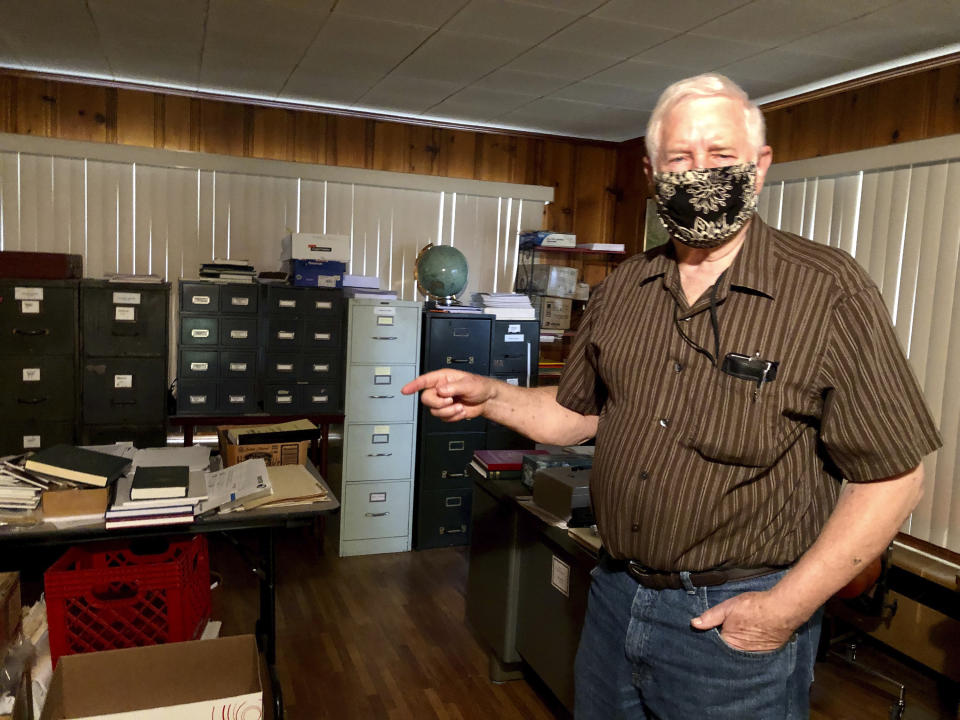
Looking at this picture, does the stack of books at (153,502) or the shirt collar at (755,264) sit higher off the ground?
the shirt collar at (755,264)

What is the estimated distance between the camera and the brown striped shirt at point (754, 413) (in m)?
1.00

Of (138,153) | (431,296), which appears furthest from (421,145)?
(138,153)

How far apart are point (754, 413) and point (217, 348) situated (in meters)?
3.25

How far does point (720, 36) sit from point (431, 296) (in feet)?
7.06

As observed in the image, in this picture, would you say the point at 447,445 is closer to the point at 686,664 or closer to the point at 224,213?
the point at 224,213

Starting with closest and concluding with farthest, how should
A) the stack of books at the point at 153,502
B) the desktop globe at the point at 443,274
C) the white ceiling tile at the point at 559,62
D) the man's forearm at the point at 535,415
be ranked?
the man's forearm at the point at 535,415 → the stack of books at the point at 153,502 → the white ceiling tile at the point at 559,62 → the desktop globe at the point at 443,274

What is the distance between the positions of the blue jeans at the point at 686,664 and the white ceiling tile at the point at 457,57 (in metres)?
2.65

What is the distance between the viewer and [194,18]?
3.04m

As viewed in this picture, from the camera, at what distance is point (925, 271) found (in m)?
3.16

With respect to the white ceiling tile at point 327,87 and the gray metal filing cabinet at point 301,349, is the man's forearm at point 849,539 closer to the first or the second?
the gray metal filing cabinet at point 301,349

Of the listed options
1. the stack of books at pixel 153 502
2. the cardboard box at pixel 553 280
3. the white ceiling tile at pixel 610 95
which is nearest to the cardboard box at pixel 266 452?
the stack of books at pixel 153 502

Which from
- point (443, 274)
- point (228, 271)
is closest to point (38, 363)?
point (228, 271)

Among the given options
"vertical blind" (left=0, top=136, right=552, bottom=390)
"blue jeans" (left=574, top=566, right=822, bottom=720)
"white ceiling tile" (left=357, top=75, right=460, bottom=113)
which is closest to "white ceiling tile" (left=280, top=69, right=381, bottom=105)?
"white ceiling tile" (left=357, top=75, right=460, bottom=113)

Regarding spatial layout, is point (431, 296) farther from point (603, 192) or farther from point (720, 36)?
point (720, 36)
